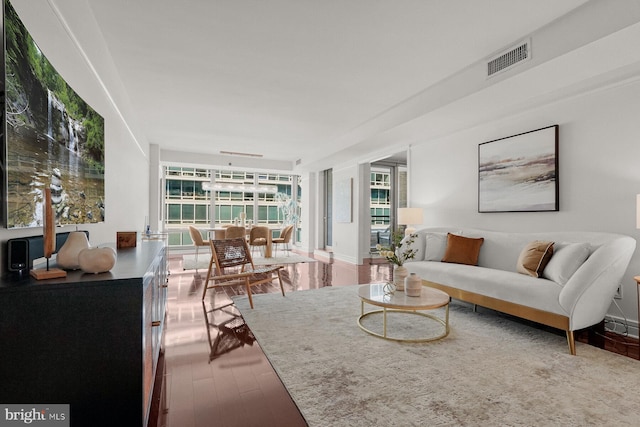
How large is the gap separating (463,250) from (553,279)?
118cm

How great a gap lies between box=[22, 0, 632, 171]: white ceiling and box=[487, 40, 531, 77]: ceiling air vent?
8 centimetres

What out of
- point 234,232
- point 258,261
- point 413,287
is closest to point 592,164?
point 413,287

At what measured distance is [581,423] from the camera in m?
1.73

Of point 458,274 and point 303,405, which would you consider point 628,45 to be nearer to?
point 458,274

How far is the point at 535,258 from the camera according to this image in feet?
10.7

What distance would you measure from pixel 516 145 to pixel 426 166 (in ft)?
5.46

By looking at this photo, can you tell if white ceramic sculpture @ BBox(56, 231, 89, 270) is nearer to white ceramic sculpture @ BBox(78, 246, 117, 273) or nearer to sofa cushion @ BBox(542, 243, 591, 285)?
white ceramic sculpture @ BBox(78, 246, 117, 273)

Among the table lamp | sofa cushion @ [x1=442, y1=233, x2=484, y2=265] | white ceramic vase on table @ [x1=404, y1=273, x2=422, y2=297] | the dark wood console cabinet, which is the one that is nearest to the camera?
the dark wood console cabinet

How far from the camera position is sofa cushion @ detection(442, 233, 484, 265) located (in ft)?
13.3

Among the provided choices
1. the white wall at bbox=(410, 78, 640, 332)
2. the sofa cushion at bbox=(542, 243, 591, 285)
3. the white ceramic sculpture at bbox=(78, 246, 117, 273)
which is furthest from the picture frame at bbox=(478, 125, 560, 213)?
the white ceramic sculpture at bbox=(78, 246, 117, 273)

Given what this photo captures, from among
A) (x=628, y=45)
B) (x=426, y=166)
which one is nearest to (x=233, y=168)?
(x=426, y=166)

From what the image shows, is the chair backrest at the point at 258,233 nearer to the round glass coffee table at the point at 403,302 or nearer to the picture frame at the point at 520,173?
the round glass coffee table at the point at 403,302

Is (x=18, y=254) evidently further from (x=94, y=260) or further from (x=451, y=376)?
(x=451, y=376)

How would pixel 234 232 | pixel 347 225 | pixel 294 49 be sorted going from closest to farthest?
pixel 294 49 < pixel 234 232 < pixel 347 225
